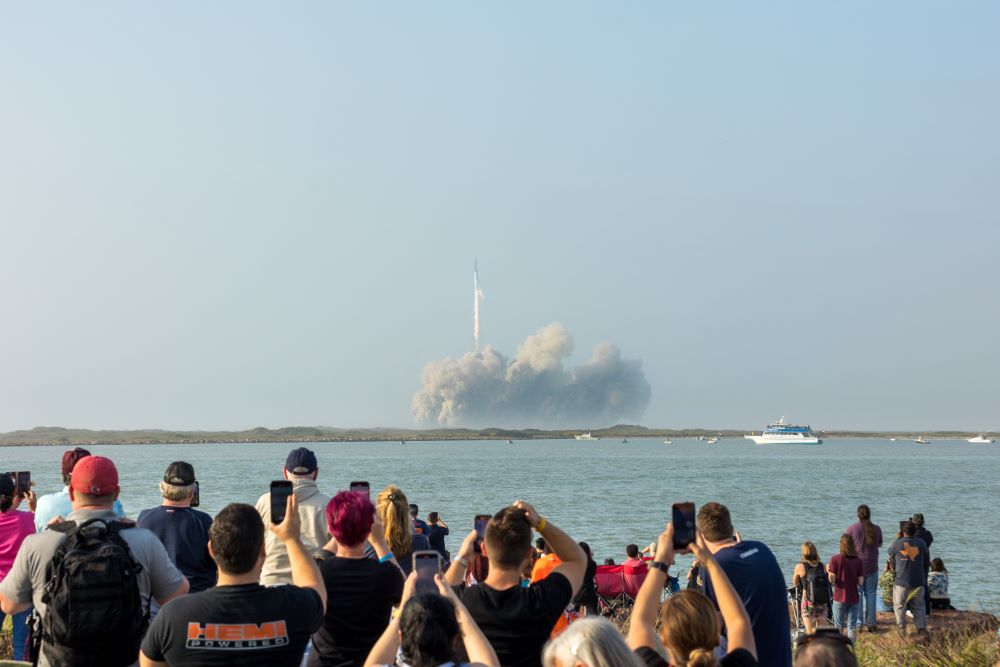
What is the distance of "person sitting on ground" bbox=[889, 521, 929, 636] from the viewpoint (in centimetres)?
1323

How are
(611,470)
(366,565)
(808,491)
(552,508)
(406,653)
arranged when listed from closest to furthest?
1. (406,653)
2. (366,565)
3. (552,508)
4. (808,491)
5. (611,470)

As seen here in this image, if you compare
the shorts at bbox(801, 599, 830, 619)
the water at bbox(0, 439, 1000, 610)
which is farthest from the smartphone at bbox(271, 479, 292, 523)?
the water at bbox(0, 439, 1000, 610)

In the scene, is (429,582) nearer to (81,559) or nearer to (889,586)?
(81,559)

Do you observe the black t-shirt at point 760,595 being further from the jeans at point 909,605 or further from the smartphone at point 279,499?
the jeans at point 909,605

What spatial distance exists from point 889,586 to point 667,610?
1559 cm

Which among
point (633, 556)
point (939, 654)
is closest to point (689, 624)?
point (939, 654)

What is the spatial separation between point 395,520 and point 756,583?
211 cm

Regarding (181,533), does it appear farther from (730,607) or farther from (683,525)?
(730,607)

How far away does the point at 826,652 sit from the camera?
3.43 metres

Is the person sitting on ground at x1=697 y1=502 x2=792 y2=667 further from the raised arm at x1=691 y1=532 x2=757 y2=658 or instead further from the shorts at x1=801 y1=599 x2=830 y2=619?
the shorts at x1=801 y1=599 x2=830 y2=619

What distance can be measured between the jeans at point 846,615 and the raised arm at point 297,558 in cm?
1046

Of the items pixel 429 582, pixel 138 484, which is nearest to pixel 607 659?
pixel 429 582

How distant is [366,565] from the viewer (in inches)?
190

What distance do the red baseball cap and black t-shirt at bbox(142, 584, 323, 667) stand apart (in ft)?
3.75
